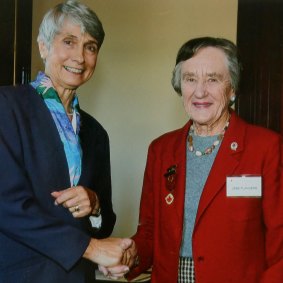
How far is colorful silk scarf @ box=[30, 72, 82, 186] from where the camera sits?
1770mm

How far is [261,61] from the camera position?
8.68 ft

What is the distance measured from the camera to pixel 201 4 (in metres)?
3.50

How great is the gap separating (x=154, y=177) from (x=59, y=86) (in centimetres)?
56

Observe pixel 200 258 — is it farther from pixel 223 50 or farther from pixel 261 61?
pixel 261 61

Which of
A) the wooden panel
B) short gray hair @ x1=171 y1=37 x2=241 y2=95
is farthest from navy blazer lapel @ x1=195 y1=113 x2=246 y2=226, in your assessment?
the wooden panel

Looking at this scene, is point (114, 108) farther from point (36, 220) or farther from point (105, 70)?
point (36, 220)

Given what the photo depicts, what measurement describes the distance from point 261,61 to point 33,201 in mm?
1563

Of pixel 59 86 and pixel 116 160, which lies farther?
pixel 116 160

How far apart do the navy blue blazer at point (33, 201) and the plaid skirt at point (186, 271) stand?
41 cm

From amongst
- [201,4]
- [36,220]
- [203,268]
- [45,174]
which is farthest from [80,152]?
[201,4]

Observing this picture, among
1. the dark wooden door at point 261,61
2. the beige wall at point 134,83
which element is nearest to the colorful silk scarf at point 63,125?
the dark wooden door at point 261,61

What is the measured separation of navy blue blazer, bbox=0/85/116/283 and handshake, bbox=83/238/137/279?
6 centimetres

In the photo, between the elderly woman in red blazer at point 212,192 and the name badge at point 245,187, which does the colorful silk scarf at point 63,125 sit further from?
the name badge at point 245,187

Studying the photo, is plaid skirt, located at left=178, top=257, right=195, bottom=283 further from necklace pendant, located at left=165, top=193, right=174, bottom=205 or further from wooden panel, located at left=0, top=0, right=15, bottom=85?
wooden panel, located at left=0, top=0, right=15, bottom=85
